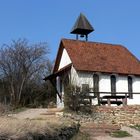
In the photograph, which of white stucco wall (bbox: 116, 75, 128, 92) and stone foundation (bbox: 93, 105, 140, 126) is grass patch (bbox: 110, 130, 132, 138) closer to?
stone foundation (bbox: 93, 105, 140, 126)

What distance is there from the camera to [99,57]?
42344mm

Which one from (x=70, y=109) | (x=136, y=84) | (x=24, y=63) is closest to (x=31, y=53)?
(x=24, y=63)

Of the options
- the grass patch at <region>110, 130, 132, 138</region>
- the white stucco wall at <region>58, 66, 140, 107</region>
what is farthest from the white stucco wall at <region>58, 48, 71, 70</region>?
the grass patch at <region>110, 130, 132, 138</region>

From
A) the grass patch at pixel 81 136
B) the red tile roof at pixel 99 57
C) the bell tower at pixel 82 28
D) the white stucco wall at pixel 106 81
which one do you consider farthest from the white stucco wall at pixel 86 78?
the grass patch at pixel 81 136

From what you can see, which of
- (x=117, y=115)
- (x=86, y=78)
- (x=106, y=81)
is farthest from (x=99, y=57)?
(x=117, y=115)

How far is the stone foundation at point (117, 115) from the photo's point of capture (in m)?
29.5

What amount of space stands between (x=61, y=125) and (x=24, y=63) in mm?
29199

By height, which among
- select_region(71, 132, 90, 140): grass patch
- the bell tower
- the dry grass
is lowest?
select_region(71, 132, 90, 140): grass patch

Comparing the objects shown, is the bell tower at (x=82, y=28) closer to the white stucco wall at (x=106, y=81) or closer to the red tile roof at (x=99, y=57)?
the red tile roof at (x=99, y=57)

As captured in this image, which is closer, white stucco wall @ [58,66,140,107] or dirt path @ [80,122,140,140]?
dirt path @ [80,122,140,140]

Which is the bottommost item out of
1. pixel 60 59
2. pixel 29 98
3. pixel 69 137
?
pixel 69 137

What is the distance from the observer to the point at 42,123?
55.5 ft

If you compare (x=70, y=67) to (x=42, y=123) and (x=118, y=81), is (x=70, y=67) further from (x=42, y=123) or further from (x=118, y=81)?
(x=42, y=123)

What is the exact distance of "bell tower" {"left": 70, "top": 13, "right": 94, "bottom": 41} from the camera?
157 ft
